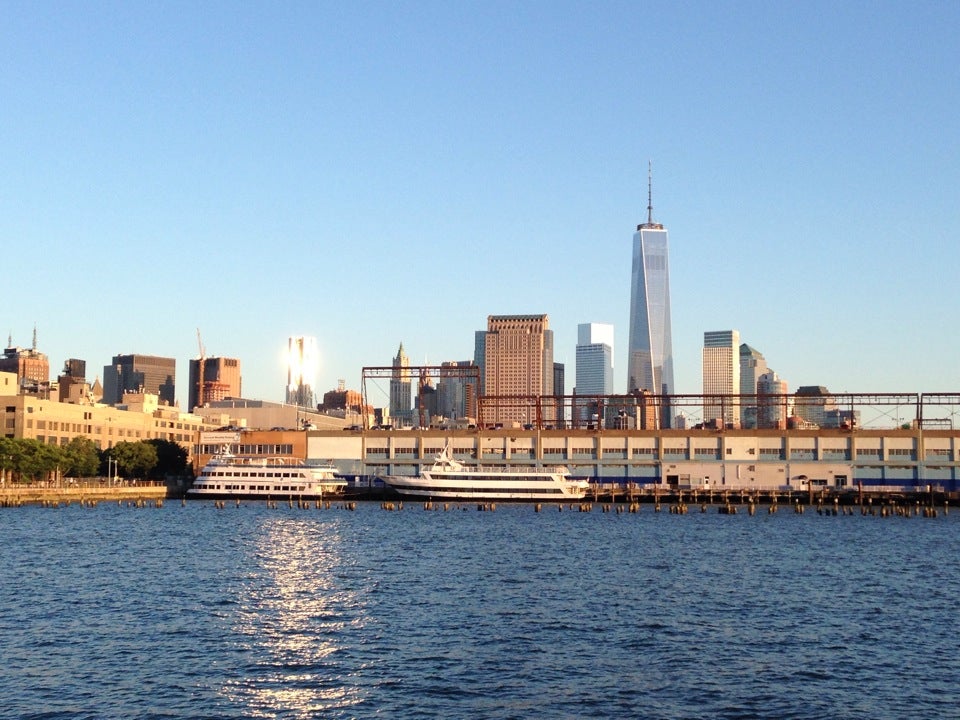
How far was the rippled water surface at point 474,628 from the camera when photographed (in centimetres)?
4141

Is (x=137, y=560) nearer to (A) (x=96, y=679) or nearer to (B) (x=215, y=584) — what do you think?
(B) (x=215, y=584)

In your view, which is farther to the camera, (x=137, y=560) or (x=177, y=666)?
(x=137, y=560)

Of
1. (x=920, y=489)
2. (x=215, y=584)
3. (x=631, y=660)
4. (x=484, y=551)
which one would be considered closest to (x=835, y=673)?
(x=631, y=660)

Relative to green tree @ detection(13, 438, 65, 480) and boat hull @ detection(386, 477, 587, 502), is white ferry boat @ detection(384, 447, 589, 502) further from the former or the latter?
green tree @ detection(13, 438, 65, 480)

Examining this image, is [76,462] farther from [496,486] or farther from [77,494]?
[496,486]

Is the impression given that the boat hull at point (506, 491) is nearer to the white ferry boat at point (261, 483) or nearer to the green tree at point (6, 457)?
the white ferry boat at point (261, 483)

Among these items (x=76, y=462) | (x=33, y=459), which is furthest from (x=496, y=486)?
(x=76, y=462)

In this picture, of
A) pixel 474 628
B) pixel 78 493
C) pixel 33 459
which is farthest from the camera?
pixel 33 459

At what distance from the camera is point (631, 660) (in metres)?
48.2

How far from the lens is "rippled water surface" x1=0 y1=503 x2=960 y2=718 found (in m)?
41.4

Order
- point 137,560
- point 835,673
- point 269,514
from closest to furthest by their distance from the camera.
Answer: point 835,673
point 137,560
point 269,514

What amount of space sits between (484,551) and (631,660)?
4507cm

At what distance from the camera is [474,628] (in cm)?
5503

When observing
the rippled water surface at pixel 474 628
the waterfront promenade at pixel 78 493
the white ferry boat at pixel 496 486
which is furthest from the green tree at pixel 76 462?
the rippled water surface at pixel 474 628
